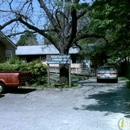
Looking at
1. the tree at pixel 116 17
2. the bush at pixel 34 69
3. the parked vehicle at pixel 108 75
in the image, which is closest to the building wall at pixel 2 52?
the bush at pixel 34 69

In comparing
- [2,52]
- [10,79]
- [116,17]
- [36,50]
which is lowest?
[10,79]

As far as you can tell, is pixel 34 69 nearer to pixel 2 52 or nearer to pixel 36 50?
pixel 2 52

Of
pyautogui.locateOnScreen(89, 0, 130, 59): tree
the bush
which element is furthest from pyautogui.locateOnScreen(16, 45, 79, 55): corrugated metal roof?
A: pyautogui.locateOnScreen(89, 0, 130, 59): tree

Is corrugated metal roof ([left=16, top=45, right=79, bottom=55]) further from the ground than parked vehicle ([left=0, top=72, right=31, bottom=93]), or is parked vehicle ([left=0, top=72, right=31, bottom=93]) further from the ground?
corrugated metal roof ([left=16, top=45, right=79, bottom=55])

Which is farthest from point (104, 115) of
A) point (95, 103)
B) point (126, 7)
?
point (126, 7)

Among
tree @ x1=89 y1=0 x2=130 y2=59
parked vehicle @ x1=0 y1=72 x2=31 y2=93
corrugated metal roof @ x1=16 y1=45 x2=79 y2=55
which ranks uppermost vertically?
corrugated metal roof @ x1=16 y1=45 x2=79 y2=55

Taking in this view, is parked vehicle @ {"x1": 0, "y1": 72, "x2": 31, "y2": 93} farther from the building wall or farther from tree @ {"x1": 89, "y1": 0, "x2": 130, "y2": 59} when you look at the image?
the building wall

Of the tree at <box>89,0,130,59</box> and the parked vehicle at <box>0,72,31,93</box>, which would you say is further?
the parked vehicle at <box>0,72,31,93</box>

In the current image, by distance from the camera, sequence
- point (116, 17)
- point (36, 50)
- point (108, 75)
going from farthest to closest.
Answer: point (36, 50), point (108, 75), point (116, 17)

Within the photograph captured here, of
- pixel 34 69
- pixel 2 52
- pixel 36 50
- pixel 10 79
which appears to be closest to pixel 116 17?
pixel 10 79

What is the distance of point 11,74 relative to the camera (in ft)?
50.6

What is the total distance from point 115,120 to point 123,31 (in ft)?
15.9

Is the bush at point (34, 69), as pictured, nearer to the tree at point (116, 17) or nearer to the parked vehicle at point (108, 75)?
the parked vehicle at point (108, 75)

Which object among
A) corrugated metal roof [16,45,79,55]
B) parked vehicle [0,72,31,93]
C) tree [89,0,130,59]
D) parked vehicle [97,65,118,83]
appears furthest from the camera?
corrugated metal roof [16,45,79,55]
